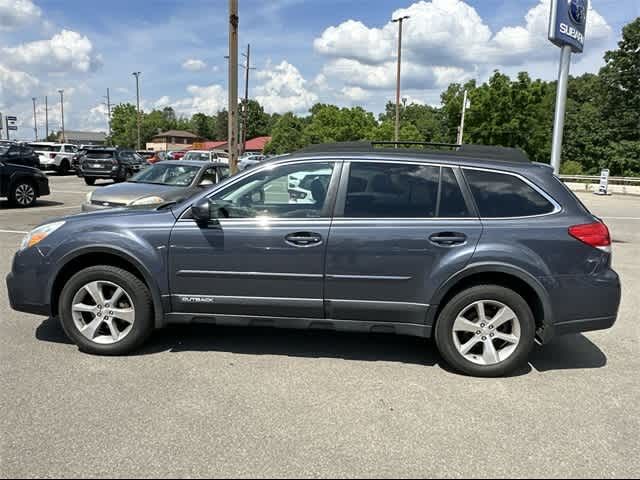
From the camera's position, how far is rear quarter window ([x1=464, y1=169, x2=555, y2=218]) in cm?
393

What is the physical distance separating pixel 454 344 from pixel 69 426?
2673mm

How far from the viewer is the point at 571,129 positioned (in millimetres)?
53812

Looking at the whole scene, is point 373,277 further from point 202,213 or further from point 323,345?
point 202,213

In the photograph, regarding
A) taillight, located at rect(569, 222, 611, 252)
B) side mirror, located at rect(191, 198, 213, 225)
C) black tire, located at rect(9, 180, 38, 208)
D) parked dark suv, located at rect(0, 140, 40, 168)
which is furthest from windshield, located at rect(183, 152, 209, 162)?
taillight, located at rect(569, 222, 611, 252)

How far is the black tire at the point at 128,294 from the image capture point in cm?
412

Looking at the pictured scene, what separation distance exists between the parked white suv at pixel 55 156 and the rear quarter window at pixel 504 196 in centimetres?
3072

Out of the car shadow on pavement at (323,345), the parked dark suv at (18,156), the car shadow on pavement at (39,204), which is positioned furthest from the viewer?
the parked dark suv at (18,156)

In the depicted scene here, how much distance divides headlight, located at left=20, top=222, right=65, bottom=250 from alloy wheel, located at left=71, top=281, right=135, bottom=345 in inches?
21.5

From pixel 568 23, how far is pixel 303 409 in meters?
12.5

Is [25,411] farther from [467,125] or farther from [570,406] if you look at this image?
[467,125]

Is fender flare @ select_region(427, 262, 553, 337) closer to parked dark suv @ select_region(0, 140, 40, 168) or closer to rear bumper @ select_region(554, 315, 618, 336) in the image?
rear bumper @ select_region(554, 315, 618, 336)

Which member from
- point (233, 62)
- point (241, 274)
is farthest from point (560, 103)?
point (241, 274)

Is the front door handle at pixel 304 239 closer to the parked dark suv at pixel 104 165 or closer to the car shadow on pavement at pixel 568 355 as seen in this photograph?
the car shadow on pavement at pixel 568 355

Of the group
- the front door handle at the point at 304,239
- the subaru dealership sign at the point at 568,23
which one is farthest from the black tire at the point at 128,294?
the subaru dealership sign at the point at 568,23
